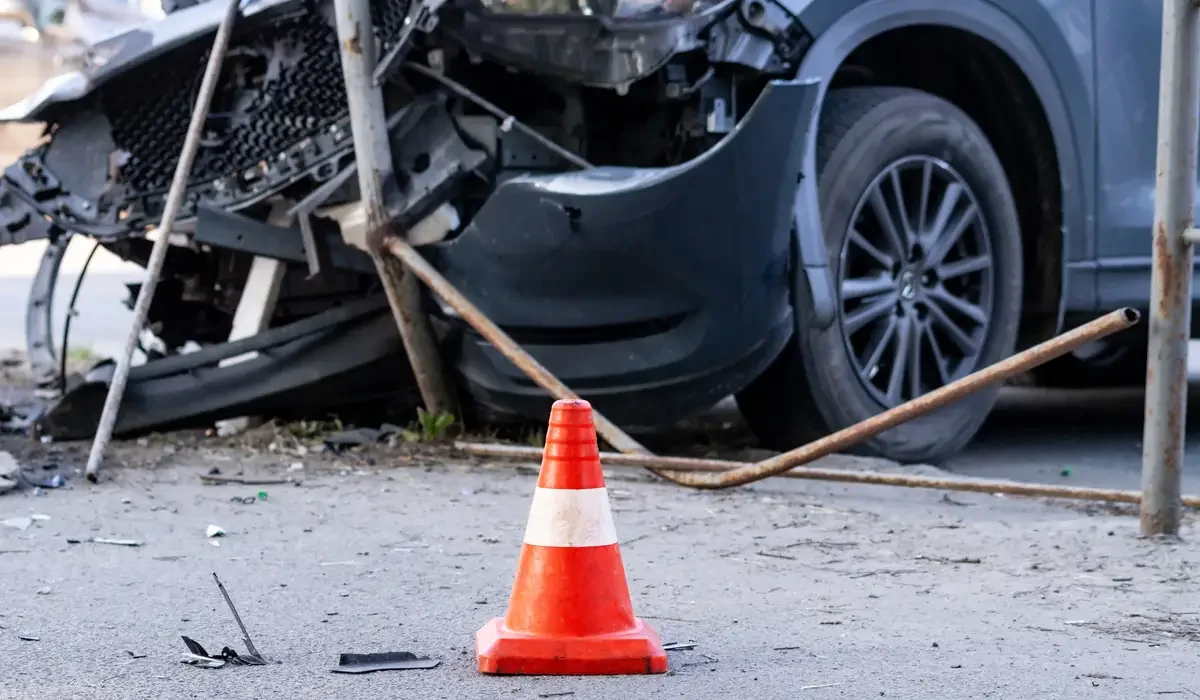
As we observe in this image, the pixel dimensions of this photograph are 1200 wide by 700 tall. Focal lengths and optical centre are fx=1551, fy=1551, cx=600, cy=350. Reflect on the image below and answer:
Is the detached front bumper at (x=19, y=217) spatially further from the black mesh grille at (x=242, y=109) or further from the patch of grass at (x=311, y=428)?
the patch of grass at (x=311, y=428)

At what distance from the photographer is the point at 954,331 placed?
548 cm

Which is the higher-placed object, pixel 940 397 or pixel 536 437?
pixel 940 397

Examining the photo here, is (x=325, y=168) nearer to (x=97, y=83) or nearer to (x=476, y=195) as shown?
(x=476, y=195)

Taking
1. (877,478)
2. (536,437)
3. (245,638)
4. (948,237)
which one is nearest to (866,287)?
(948,237)

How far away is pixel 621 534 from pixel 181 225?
2214 millimetres

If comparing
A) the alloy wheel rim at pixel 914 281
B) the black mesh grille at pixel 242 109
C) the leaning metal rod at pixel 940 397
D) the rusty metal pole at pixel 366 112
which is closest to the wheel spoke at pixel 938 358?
the alloy wheel rim at pixel 914 281

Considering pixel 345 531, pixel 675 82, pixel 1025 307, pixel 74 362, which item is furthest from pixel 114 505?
pixel 74 362

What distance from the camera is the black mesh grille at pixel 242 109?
Answer: 5.21 meters

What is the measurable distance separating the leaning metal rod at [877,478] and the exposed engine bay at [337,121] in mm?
720

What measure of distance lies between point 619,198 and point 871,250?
1107 mm

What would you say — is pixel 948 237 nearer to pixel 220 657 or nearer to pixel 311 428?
pixel 311 428

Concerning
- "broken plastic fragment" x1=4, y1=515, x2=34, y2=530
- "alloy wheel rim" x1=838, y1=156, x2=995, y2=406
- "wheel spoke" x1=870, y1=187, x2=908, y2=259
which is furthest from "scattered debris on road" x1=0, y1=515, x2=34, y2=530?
"wheel spoke" x1=870, y1=187, x2=908, y2=259

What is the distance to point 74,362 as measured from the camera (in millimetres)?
8336

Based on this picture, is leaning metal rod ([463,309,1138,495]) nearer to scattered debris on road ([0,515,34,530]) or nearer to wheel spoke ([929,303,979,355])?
wheel spoke ([929,303,979,355])
